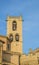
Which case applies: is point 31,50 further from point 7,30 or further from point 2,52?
point 2,52

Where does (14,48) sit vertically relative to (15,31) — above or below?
below

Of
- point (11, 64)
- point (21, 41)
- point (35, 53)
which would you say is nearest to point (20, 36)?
point (21, 41)

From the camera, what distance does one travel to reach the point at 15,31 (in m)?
80.8

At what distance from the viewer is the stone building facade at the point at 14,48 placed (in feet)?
223

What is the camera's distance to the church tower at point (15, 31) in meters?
79.1

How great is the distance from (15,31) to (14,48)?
4917mm

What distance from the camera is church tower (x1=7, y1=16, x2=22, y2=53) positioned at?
260 ft

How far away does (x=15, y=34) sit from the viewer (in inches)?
3169

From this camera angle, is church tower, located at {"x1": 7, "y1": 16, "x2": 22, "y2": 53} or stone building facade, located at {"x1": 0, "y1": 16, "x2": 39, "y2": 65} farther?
church tower, located at {"x1": 7, "y1": 16, "x2": 22, "y2": 53}

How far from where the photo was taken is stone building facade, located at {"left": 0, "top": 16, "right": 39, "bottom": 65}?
68106 mm

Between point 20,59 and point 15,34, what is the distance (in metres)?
10.6

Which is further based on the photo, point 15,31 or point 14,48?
point 15,31

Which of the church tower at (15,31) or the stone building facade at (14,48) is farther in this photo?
the church tower at (15,31)

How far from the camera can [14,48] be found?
78625 mm
